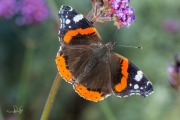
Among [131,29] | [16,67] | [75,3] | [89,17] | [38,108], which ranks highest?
[89,17]

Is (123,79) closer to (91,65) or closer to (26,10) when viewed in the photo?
(91,65)

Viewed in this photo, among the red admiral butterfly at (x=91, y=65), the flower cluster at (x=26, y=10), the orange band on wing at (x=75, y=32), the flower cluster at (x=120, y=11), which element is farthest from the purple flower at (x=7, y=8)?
the flower cluster at (x=120, y=11)

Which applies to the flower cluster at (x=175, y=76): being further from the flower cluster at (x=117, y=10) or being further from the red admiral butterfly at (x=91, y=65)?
the flower cluster at (x=117, y=10)

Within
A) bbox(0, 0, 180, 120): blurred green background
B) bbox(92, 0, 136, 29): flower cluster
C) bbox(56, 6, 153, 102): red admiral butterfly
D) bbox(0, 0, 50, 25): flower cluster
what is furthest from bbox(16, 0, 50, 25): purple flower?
bbox(92, 0, 136, 29): flower cluster

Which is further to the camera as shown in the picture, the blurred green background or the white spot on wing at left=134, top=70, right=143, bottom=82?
the blurred green background

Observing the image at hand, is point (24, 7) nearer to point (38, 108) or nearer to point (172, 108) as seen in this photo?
point (38, 108)

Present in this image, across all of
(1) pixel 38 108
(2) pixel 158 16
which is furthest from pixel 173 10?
(1) pixel 38 108

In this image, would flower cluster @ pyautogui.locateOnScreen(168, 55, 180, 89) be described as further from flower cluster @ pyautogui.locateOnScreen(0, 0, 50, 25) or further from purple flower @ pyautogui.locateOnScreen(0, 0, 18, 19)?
purple flower @ pyautogui.locateOnScreen(0, 0, 18, 19)
